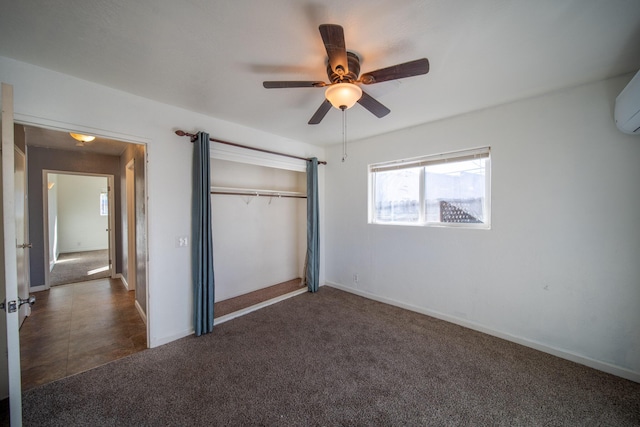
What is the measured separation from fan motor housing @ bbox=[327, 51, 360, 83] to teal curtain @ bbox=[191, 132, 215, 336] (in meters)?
1.72

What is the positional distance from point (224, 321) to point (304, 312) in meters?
1.02

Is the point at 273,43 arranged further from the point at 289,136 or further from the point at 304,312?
the point at 304,312

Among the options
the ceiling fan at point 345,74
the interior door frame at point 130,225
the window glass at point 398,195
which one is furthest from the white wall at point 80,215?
the ceiling fan at point 345,74

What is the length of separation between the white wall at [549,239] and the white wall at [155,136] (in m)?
2.84

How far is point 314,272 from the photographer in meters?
4.10

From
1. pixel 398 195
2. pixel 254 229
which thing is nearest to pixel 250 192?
pixel 254 229

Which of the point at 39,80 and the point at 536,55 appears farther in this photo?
the point at 39,80

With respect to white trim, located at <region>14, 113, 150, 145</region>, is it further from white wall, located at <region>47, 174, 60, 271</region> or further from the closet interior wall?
white wall, located at <region>47, 174, 60, 271</region>

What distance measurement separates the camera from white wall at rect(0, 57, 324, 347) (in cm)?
196

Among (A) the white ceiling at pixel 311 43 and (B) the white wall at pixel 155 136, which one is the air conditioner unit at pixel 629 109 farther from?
(B) the white wall at pixel 155 136

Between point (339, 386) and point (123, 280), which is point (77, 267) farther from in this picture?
point (339, 386)

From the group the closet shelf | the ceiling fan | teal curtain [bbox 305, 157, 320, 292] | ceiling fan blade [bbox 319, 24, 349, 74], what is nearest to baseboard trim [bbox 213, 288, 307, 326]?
teal curtain [bbox 305, 157, 320, 292]

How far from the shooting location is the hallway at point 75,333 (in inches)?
87.2

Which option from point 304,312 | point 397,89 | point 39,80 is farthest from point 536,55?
point 39,80
